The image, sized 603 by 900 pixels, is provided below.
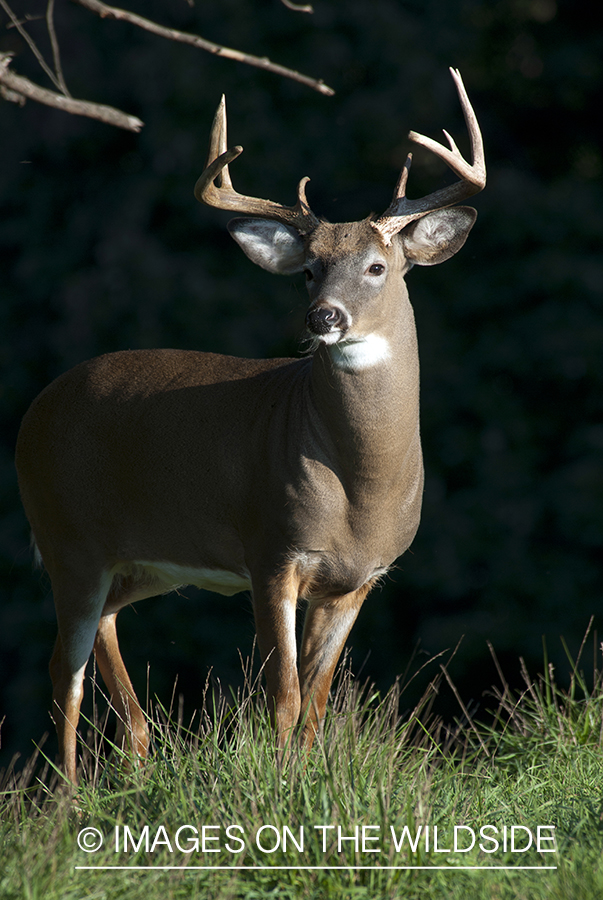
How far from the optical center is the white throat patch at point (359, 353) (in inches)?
157

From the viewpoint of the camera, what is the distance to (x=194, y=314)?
387 inches

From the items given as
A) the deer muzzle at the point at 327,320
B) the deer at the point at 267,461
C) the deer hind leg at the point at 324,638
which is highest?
the deer muzzle at the point at 327,320

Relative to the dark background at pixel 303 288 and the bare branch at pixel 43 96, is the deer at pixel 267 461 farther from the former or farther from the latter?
the dark background at pixel 303 288

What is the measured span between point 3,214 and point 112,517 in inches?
278

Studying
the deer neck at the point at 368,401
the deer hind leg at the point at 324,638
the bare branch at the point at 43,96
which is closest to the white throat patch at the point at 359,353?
the deer neck at the point at 368,401

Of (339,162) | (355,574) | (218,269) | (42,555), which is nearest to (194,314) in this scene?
(218,269)

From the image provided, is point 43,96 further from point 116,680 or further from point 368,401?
point 116,680

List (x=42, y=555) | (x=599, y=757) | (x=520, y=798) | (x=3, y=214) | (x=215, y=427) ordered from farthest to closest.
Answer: (x=3, y=214), (x=42, y=555), (x=215, y=427), (x=599, y=757), (x=520, y=798)

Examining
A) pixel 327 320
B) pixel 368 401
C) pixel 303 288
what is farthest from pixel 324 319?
pixel 303 288

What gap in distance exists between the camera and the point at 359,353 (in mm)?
4004

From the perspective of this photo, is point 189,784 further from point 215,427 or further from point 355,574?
point 215,427

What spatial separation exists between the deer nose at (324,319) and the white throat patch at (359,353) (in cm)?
22

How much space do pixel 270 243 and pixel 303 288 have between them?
17.9 ft

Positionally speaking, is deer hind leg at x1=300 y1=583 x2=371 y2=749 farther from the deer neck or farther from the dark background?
the dark background
